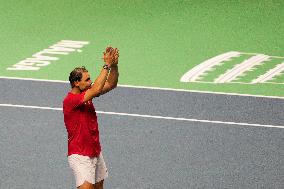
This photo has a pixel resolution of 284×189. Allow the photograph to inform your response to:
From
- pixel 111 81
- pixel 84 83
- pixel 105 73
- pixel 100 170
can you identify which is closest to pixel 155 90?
pixel 100 170

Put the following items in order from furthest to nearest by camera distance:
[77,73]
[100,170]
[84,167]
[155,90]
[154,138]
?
[155,90], [154,138], [100,170], [84,167], [77,73]

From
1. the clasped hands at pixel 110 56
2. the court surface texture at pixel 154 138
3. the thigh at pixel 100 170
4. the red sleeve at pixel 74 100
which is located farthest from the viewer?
the court surface texture at pixel 154 138

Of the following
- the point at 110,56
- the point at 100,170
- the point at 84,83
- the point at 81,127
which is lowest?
the point at 100,170

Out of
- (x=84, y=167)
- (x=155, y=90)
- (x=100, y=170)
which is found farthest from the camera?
(x=155, y=90)

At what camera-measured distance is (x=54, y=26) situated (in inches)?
1113

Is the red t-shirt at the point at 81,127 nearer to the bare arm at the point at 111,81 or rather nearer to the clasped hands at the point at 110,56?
the bare arm at the point at 111,81

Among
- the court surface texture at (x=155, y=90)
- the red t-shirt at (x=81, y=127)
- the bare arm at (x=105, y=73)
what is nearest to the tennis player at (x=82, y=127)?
the red t-shirt at (x=81, y=127)

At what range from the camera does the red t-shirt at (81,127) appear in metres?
15.2

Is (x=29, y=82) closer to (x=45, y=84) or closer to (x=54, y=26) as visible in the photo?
(x=45, y=84)

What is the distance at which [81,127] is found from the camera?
598 inches

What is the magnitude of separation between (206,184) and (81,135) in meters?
3.22

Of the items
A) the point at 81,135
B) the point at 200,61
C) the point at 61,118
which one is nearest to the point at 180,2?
the point at 200,61

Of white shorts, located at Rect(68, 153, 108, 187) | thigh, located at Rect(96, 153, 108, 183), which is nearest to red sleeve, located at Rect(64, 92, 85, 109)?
white shorts, located at Rect(68, 153, 108, 187)

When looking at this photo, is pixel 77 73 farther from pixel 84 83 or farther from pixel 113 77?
pixel 113 77
